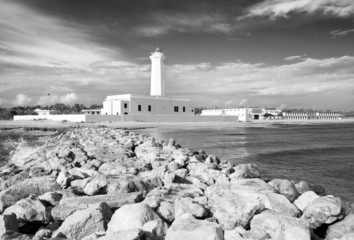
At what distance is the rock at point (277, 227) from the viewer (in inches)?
141

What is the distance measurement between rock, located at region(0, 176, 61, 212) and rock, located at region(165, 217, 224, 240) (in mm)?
2928

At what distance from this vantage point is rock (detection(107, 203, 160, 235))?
13.0 feet

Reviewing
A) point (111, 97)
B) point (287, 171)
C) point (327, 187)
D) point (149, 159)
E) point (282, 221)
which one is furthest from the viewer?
point (111, 97)

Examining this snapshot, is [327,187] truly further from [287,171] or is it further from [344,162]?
[344,162]

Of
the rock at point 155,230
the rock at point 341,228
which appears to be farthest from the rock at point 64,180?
the rock at point 341,228

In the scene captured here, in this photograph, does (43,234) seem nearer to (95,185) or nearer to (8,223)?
(8,223)

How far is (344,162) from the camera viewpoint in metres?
12.6

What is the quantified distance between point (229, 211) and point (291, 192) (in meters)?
1.78

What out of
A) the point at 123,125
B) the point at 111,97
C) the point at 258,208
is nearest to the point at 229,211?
the point at 258,208

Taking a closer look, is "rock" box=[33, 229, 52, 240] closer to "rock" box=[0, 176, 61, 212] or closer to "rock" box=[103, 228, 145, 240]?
"rock" box=[103, 228, 145, 240]

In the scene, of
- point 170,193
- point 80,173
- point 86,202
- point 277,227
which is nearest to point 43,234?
point 86,202

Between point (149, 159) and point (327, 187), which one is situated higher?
point (149, 159)

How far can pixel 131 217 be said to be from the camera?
4.05m

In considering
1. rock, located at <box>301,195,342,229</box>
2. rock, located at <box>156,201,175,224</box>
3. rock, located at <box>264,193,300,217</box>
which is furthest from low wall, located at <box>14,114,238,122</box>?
rock, located at <box>301,195,342,229</box>
